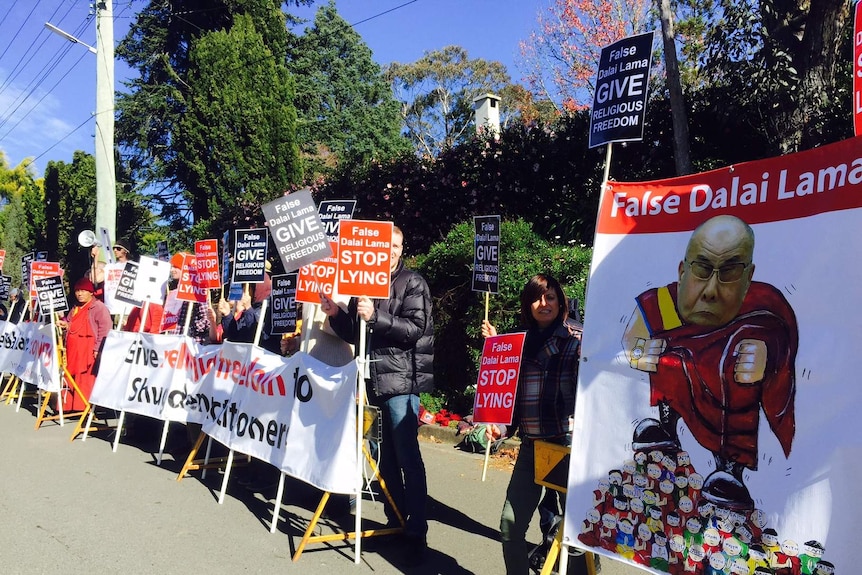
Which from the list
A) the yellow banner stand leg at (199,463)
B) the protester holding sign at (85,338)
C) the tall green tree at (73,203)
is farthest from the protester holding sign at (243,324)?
the tall green tree at (73,203)

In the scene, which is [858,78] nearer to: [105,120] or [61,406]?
[61,406]

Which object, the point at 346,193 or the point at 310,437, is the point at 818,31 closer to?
the point at 310,437

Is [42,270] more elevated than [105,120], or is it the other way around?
[105,120]

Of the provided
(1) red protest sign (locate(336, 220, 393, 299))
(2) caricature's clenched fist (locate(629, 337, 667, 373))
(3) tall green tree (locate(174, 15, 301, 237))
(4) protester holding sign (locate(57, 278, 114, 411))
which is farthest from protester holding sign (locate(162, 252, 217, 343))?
(3) tall green tree (locate(174, 15, 301, 237))

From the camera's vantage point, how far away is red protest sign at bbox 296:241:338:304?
5.43 m

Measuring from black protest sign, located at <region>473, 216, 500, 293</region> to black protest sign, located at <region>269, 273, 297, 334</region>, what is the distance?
1.79m

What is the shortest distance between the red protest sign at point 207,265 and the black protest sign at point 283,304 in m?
1.32

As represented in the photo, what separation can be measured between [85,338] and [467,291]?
16.5 ft

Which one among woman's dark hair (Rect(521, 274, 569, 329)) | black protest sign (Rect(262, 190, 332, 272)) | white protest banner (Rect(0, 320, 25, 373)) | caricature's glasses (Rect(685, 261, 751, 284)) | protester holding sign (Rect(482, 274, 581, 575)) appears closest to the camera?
caricature's glasses (Rect(685, 261, 751, 284))

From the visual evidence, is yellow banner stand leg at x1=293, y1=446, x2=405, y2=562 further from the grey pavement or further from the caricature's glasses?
the caricature's glasses

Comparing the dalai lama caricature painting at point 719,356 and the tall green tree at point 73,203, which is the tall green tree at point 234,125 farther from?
the dalai lama caricature painting at point 719,356

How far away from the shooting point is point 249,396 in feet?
18.2

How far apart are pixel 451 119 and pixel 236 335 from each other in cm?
3443

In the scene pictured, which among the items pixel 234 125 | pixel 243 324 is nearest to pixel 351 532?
pixel 243 324
